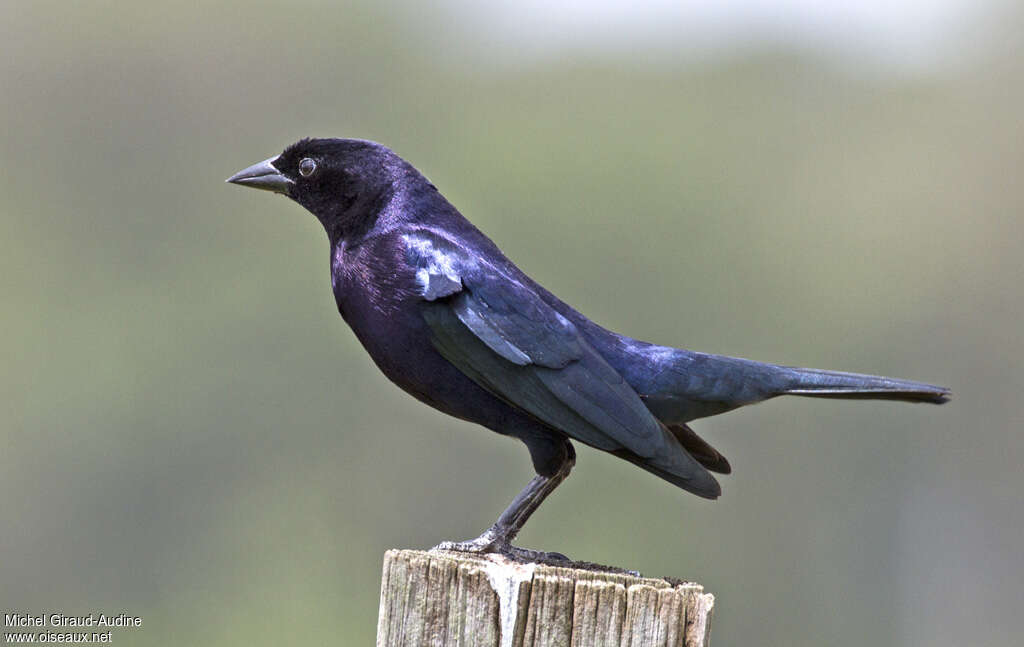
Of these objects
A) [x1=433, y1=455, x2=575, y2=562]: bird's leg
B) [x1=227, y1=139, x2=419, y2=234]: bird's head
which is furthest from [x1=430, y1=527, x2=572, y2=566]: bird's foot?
[x1=227, y1=139, x2=419, y2=234]: bird's head

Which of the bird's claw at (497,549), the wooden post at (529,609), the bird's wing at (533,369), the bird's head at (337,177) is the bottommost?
the wooden post at (529,609)

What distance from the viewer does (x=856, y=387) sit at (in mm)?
5121

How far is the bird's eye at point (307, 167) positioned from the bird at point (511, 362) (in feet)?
0.58

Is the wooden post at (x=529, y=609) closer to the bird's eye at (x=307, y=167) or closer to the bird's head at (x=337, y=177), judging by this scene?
the bird's head at (x=337, y=177)

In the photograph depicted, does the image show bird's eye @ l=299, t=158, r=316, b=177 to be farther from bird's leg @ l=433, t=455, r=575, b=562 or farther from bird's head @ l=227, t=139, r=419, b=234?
bird's leg @ l=433, t=455, r=575, b=562

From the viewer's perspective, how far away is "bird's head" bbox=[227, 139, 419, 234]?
17.2 ft

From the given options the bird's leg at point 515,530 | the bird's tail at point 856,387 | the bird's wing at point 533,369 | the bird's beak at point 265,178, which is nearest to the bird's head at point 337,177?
the bird's beak at point 265,178

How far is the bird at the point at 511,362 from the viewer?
4723mm

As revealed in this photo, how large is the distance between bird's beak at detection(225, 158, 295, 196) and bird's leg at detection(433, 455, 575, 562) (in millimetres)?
1805

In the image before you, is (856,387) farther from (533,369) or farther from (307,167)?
(307,167)

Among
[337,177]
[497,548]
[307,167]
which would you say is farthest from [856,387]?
[307,167]

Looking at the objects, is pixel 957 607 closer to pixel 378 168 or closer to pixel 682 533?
pixel 682 533

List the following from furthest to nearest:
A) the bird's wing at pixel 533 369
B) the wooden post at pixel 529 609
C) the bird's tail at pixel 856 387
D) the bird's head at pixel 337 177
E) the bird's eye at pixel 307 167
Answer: the bird's eye at pixel 307 167 → the bird's head at pixel 337 177 → the bird's tail at pixel 856 387 → the bird's wing at pixel 533 369 → the wooden post at pixel 529 609

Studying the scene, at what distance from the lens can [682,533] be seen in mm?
11672
